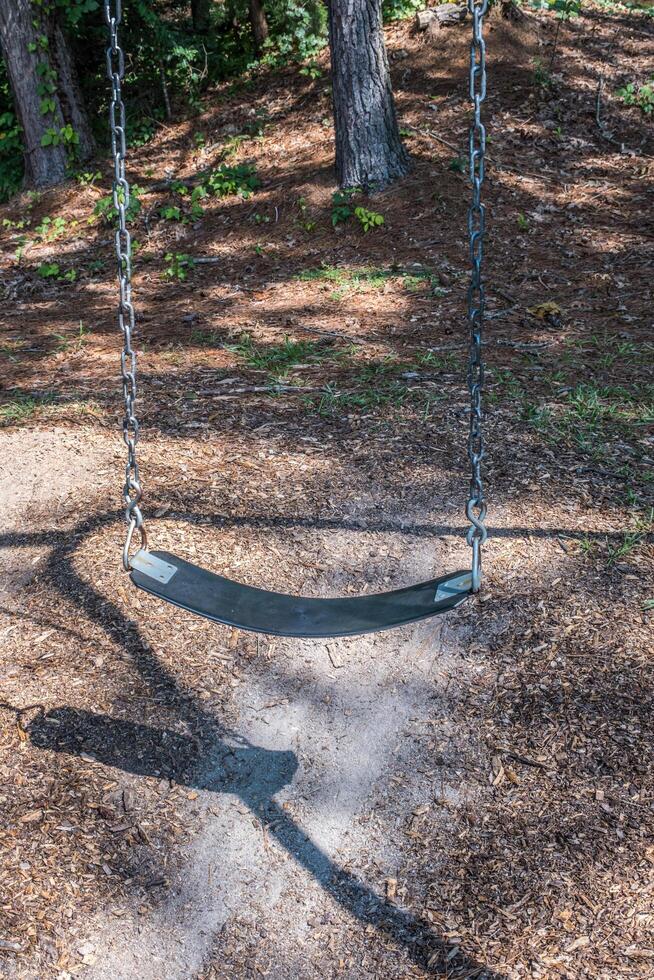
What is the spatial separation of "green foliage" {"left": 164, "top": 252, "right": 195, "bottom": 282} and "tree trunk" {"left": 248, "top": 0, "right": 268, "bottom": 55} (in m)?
3.99

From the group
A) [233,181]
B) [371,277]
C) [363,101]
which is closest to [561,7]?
[363,101]

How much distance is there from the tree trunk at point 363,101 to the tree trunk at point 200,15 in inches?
148

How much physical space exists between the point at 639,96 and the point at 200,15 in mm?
5007

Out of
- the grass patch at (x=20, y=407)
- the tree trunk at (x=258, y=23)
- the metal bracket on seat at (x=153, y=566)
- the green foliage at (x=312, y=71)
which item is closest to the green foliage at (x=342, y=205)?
the green foliage at (x=312, y=71)

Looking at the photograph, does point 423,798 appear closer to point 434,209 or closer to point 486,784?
point 486,784

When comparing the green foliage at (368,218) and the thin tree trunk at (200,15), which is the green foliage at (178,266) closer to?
the green foliage at (368,218)

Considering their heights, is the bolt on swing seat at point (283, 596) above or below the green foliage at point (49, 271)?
above

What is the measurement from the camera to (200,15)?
952cm

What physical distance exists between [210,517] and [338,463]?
2.39 feet

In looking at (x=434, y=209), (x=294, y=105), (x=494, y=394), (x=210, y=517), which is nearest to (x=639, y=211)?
(x=434, y=209)

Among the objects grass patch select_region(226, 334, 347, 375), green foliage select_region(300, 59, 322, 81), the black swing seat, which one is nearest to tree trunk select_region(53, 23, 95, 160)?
green foliage select_region(300, 59, 322, 81)

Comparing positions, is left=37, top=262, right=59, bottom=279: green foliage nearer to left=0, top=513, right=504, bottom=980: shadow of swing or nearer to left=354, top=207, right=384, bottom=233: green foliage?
left=354, top=207, right=384, bottom=233: green foliage

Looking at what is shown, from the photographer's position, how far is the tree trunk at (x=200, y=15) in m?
9.50

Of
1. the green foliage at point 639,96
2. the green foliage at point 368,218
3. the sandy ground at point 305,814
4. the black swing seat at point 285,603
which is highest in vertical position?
the green foliage at point 639,96
